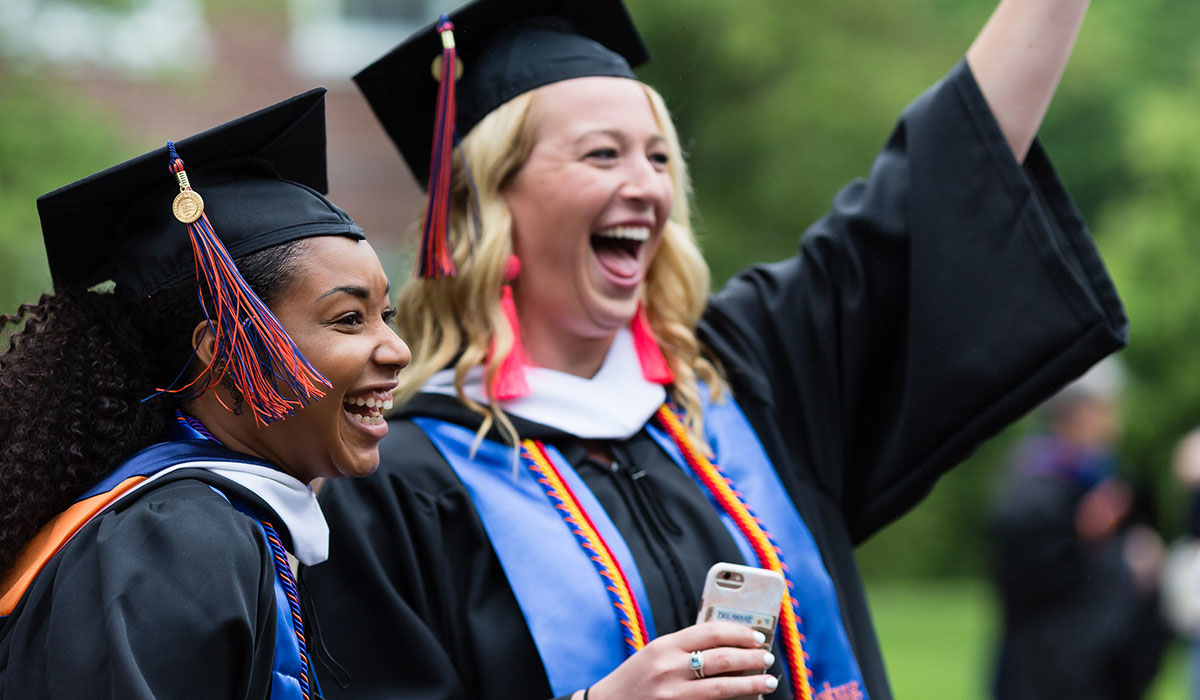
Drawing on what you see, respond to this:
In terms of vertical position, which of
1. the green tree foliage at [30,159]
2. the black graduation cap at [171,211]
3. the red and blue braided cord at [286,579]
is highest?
the green tree foliage at [30,159]

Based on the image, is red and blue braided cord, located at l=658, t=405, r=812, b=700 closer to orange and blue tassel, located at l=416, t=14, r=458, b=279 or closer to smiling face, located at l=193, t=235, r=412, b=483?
orange and blue tassel, located at l=416, t=14, r=458, b=279

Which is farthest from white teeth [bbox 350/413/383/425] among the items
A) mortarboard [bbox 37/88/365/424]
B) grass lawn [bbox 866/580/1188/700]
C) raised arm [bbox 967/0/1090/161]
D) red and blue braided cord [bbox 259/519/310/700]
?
grass lawn [bbox 866/580/1188/700]

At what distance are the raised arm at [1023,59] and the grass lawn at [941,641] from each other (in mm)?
6024

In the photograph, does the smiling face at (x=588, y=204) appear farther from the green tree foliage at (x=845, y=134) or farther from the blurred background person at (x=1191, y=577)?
the green tree foliage at (x=845, y=134)

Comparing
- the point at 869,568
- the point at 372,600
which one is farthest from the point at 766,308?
the point at 869,568

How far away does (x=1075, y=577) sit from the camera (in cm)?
630

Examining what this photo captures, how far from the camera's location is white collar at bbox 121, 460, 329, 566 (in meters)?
2.11

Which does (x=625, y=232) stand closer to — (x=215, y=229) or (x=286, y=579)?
(x=215, y=229)

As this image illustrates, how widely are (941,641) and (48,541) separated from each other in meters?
11.3

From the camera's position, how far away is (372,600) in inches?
103

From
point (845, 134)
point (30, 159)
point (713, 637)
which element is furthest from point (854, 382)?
point (845, 134)

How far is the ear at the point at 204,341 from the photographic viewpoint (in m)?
2.18

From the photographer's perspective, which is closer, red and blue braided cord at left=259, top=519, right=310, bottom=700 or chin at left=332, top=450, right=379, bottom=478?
red and blue braided cord at left=259, top=519, right=310, bottom=700

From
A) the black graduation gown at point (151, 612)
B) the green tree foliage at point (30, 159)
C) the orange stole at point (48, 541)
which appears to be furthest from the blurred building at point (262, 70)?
the black graduation gown at point (151, 612)
